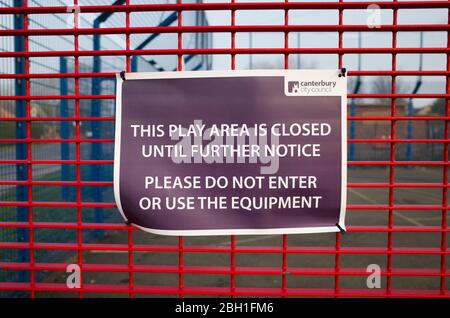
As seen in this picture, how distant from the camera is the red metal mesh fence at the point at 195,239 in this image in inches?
88.2

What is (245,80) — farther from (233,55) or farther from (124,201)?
(124,201)

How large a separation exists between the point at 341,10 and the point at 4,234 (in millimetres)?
4263

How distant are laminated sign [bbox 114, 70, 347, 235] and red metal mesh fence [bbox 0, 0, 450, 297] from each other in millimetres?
152

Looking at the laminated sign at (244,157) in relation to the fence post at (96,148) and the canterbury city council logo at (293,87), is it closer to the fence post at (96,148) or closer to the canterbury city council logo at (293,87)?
the canterbury city council logo at (293,87)

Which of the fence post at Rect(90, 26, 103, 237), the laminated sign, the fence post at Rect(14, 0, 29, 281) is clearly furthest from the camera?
the fence post at Rect(90, 26, 103, 237)

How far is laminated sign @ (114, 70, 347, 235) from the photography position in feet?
7.22

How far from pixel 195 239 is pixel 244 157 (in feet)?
12.9

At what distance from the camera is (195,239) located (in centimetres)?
575

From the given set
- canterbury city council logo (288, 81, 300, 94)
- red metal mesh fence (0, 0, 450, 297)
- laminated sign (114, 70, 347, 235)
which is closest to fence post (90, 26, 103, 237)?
red metal mesh fence (0, 0, 450, 297)

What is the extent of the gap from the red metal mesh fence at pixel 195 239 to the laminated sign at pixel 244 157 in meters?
0.15

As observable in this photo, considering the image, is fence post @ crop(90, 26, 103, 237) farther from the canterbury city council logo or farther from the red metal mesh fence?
the canterbury city council logo

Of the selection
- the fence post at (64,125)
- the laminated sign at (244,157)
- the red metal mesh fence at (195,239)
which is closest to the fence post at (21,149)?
the red metal mesh fence at (195,239)

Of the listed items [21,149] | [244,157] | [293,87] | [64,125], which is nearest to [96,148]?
[64,125]

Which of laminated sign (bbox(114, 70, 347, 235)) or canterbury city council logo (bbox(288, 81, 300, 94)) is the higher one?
canterbury city council logo (bbox(288, 81, 300, 94))
